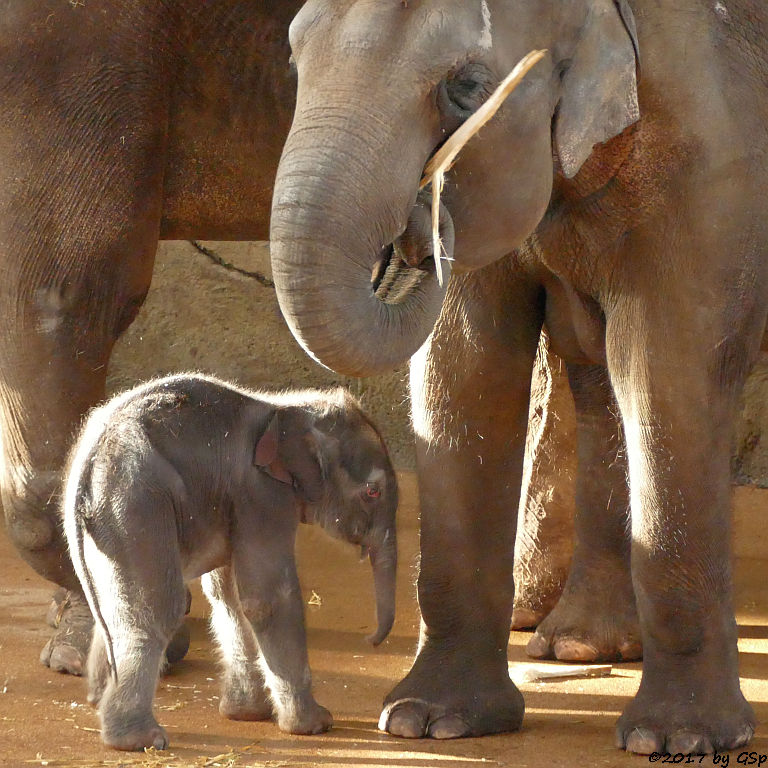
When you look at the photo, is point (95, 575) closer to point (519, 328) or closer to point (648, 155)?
point (519, 328)

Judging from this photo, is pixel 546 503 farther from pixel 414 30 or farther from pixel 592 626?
pixel 414 30

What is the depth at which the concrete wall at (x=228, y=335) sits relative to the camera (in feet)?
22.8

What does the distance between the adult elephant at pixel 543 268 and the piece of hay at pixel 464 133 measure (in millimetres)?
32

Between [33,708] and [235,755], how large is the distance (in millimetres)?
655

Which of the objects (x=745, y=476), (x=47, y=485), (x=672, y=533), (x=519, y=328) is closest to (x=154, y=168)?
(x=47, y=485)

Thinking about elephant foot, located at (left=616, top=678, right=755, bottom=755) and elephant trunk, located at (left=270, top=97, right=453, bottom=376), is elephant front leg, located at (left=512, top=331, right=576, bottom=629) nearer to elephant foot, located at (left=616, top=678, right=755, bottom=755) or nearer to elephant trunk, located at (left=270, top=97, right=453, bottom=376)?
elephant foot, located at (left=616, top=678, right=755, bottom=755)

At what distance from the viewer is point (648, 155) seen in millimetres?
3148

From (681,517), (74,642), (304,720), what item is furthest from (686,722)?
(74,642)

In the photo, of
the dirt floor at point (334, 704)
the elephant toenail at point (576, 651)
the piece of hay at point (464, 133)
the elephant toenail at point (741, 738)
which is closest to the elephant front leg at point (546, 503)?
the dirt floor at point (334, 704)

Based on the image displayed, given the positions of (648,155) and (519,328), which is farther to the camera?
(519,328)

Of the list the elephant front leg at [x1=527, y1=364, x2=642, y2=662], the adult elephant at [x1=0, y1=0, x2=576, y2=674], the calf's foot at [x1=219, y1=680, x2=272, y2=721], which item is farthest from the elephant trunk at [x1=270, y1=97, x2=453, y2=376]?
the elephant front leg at [x1=527, y1=364, x2=642, y2=662]

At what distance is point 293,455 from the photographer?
3.50 metres

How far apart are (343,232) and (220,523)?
3.29ft

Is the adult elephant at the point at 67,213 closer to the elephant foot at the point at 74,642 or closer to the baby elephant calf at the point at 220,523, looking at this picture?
the elephant foot at the point at 74,642
